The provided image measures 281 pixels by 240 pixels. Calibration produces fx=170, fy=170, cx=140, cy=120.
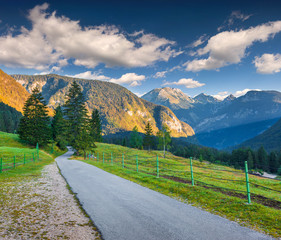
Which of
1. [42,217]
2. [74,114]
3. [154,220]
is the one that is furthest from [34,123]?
[154,220]

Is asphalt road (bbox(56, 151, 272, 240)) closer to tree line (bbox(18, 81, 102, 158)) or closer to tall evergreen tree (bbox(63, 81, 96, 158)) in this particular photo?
tree line (bbox(18, 81, 102, 158))

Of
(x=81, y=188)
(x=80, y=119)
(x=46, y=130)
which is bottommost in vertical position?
(x=81, y=188)

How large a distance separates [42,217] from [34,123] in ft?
166

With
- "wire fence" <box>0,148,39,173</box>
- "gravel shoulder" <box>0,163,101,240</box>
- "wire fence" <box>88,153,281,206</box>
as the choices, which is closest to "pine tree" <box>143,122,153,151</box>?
"wire fence" <box>88,153,281,206</box>

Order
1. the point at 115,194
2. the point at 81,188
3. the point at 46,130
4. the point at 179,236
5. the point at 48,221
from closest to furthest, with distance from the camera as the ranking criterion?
the point at 179,236
the point at 48,221
the point at 115,194
the point at 81,188
the point at 46,130

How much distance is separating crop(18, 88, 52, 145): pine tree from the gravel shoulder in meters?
44.3

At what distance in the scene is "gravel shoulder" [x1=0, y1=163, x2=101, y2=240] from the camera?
215 inches

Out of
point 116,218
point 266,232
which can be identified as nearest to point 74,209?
point 116,218

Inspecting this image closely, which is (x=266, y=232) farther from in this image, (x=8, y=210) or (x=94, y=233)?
(x=8, y=210)

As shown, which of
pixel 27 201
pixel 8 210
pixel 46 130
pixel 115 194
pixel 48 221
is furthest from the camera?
pixel 46 130

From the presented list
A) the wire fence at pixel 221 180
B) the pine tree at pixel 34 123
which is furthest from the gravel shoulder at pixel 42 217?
the pine tree at pixel 34 123

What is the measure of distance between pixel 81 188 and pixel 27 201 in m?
3.53

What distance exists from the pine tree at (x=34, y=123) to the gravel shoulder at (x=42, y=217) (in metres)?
44.3

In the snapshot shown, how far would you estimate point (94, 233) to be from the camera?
18.2 ft
